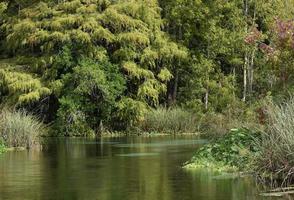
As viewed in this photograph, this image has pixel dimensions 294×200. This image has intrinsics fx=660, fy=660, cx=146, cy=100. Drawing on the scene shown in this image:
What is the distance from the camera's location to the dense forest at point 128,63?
1506 inches

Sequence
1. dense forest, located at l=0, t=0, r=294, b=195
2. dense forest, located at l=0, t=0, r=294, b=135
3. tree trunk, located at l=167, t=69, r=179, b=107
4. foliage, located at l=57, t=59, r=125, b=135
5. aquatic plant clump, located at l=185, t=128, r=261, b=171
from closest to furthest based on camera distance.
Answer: aquatic plant clump, located at l=185, t=128, r=261, b=171
foliage, located at l=57, t=59, r=125, b=135
dense forest, located at l=0, t=0, r=294, b=195
dense forest, located at l=0, t=0, r=294, b=135
tree trunk, located at l=167, t=69, r=179, b=107

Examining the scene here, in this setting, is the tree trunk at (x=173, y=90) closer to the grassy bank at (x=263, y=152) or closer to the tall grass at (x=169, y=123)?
the tall grass at (x=169, y=123)

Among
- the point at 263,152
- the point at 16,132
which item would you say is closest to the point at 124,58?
the point at 16,132

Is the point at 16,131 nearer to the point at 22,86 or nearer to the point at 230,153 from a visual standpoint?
the point at 230,153

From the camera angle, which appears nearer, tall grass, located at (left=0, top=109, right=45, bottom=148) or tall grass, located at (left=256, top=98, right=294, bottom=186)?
tall grass, located at (left=256, top=98, right=294, bottom=186)

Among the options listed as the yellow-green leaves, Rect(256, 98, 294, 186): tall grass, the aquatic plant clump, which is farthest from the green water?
the yellow-green leaves

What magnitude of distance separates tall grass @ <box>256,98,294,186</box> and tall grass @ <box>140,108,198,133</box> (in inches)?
932

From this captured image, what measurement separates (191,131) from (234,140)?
21.2 metres

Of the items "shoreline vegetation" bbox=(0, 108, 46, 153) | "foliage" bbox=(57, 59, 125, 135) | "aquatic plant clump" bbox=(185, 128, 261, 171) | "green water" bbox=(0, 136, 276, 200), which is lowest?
"green water" bbox=(0, 136, 276, 200)

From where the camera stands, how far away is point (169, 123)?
38.4 metres

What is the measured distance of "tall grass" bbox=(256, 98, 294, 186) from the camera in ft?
44.8

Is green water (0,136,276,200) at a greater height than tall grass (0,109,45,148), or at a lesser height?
lesser

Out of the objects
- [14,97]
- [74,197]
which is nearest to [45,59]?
[14,97]

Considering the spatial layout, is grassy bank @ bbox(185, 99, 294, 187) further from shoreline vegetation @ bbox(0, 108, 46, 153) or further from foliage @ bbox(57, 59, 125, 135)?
foliage @ bbox(57, 59, 125, 135)
